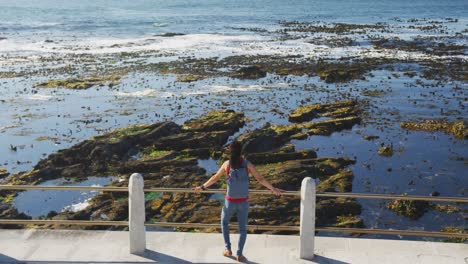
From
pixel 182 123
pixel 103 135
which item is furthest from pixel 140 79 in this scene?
pixel 103 135

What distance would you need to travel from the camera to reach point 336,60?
5075cm

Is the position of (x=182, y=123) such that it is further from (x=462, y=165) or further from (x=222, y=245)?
(x=222, y=245)

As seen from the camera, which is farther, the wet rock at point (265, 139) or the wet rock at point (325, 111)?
the wet rock at point (325, 111)

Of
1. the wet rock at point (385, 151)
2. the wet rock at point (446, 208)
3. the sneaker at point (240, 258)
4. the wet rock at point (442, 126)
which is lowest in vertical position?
the wet rock at point (446, 208)

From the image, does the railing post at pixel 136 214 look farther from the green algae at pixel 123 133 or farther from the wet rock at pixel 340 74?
the wet rock at pixel 340 74

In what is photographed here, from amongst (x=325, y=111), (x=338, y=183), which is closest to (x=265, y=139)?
(x=338, y=183)

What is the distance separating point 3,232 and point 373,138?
21290mm

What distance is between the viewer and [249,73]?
44531 millimetres

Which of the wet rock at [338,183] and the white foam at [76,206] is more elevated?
the wet rock at [338,183]

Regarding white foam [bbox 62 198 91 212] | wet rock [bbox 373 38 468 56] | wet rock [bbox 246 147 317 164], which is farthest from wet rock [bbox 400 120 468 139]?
wet rock [bbox 373 38 468 56]

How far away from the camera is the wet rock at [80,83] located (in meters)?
40.4

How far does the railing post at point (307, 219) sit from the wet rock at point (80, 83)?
34.9m

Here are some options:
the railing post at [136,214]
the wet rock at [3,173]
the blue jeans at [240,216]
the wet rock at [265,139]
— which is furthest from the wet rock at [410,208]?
the wet rock at [3,173]

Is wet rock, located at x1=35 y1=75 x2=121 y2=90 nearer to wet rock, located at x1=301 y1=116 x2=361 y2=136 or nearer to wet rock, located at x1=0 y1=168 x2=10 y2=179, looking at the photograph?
wet rock, located at x1=0 y1=168 x2=10 y2=179
